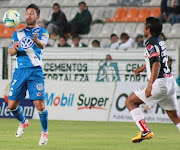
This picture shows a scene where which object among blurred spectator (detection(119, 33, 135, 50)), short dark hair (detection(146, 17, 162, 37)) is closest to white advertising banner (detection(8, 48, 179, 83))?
blurred spectator (detection(119, 33, 135, 50))

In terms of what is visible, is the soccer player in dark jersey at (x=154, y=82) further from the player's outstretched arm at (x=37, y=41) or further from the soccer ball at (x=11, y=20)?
the soccer ball at (x=11, y=20)

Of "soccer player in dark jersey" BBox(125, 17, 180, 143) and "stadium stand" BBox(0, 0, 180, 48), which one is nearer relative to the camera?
"soccer player in dark jersey" BBox(125, 17, 180, 143)

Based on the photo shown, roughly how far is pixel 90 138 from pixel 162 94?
2445 mm

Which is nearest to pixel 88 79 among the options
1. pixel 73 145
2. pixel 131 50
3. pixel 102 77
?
pixel 102 77

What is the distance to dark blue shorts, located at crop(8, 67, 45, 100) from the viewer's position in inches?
392

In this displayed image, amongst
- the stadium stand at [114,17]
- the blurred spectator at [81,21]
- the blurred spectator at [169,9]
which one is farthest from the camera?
the stadium stand at [114,17]

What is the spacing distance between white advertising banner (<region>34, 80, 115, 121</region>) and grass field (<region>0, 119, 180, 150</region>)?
1984 millimetres

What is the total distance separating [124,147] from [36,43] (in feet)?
7.03

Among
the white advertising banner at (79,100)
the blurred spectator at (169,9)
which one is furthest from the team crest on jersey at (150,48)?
the blurred spectator at (169,9)

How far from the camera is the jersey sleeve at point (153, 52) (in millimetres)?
9589

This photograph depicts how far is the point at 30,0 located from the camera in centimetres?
2689

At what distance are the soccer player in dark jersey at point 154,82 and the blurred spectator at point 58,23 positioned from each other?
12629mm

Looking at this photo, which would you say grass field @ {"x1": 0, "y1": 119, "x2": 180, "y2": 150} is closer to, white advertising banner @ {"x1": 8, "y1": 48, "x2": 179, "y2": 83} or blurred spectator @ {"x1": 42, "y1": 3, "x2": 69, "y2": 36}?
white advertising banner @ {"x1": 8, "y1": 48, "x2": 179, "y2": 83}

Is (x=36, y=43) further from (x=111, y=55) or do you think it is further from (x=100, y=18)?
(x=100, y=18)
